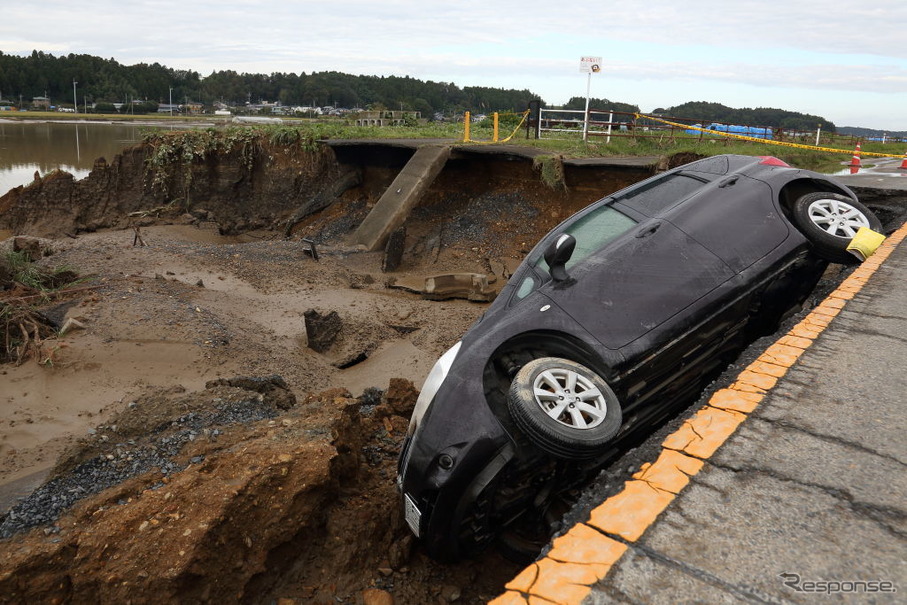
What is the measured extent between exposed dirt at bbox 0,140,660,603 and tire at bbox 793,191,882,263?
363 centimetres

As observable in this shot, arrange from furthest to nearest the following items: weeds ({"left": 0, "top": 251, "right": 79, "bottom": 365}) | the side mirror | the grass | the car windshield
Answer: the grass, weeds ({"left": 0, "top": 251, "right": 79, "bottom": 365}), the car windshield, the side mirror

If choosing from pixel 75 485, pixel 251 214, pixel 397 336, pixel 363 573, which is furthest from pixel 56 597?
pixel 251 214

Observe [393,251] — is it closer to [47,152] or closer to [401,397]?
[401,397]

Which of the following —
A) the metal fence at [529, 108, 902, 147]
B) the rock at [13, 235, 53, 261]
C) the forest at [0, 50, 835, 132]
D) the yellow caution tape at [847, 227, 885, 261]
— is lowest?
the rock at [13, 235, 53, 261]

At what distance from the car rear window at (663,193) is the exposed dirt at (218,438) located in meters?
2.76

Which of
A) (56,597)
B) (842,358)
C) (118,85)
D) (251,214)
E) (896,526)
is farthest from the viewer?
(118,85)

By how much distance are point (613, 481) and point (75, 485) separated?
12.2ft

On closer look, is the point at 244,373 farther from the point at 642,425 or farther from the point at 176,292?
the point at 642,425

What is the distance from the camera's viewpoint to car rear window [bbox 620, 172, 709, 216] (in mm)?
5125

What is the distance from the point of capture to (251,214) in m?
16.9

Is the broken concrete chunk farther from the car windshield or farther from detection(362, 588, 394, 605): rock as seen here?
detection(362, 588, 394, 605): rock

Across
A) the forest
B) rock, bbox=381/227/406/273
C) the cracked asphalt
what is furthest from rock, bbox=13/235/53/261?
the forest

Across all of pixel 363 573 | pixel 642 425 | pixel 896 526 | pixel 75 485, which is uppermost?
pixel 896 526

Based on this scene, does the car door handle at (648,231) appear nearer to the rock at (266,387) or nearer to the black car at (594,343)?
the black car at (594,343)
